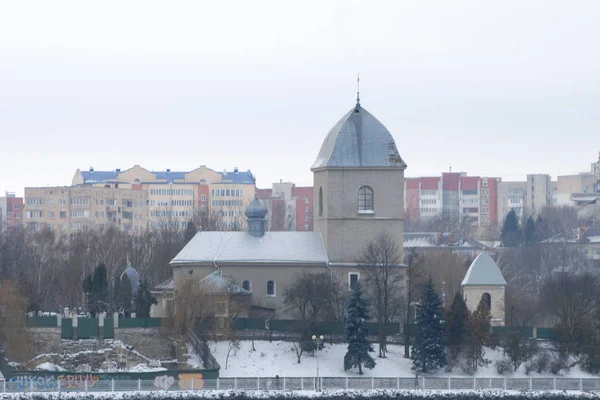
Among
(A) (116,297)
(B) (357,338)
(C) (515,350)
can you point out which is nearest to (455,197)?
(A) (116,297)

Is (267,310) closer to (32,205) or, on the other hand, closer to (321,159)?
(321,159)

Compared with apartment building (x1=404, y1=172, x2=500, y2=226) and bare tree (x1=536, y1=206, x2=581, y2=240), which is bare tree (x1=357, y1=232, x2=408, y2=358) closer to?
bare tree (x1=536, y1=206, x2=581, y2=240)

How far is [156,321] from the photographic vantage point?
212 ft

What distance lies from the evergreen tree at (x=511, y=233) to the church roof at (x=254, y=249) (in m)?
57.3

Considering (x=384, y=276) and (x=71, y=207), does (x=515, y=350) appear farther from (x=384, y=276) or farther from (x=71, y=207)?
(x=71, y=207)

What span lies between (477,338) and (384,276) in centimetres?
495

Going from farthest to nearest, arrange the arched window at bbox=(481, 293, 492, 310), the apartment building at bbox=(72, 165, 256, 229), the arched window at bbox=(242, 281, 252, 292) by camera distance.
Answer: the apartment building at bbox=(72, 165, 256, 229)
the arched window at bbox=(242, 281, 252, 292)
the arched window at bbox=(481, 293, 492, 310)

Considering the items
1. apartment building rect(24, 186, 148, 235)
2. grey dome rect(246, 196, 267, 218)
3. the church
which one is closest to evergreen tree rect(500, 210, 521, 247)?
apartment building rect(24, 186, 148, 235)

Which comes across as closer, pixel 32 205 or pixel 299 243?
pixel 299 243

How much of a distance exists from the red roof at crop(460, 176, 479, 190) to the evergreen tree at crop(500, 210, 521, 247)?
133 feet

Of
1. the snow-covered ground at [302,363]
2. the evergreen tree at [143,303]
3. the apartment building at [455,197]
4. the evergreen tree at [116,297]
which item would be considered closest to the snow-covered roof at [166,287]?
the evergreen tree at [143,303]

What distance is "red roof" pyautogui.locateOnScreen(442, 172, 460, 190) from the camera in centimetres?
17325

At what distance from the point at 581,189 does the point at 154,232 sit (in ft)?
250

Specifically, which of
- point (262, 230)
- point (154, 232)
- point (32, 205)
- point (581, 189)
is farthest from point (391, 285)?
point (581, 189)
